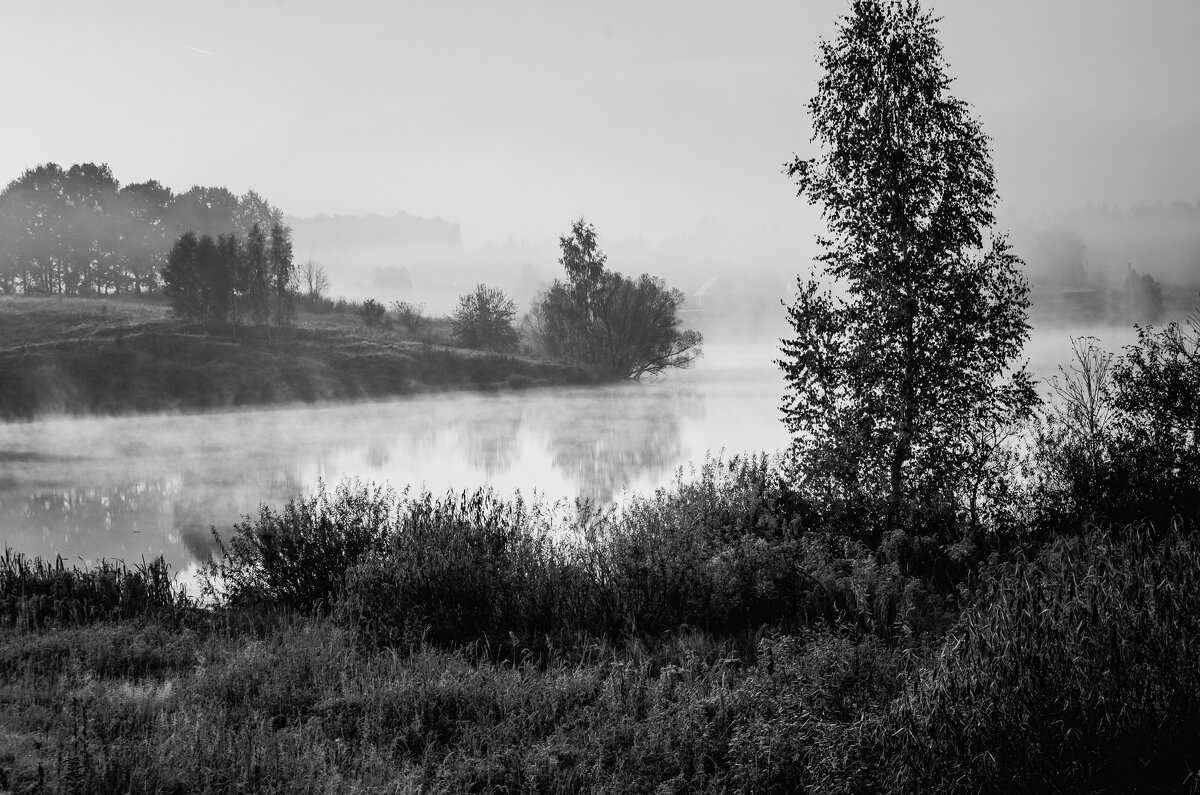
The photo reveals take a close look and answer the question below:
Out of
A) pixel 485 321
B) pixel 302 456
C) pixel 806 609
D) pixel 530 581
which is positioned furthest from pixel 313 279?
pixel 806 609

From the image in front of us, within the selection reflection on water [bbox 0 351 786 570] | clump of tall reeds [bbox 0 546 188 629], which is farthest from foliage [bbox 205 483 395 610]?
reflection on water [bbox 0 351 786 570]

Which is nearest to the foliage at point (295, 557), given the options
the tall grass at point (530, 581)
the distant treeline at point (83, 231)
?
the tall grass at point (530, 581)

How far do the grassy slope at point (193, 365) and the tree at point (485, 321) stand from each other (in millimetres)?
5419

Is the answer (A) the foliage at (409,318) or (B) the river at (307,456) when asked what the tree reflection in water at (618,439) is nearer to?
(B) the river at (307,456)

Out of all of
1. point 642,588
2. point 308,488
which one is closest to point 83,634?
point 642,588

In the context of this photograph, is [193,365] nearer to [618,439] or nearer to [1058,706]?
[618,439]

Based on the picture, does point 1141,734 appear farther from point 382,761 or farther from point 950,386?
point 950,386

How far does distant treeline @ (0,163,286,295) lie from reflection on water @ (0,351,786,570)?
137ft

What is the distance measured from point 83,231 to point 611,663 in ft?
318

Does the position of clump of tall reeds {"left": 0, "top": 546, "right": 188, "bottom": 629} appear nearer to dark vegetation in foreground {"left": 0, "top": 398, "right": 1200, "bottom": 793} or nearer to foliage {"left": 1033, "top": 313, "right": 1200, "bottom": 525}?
dark vegetation in foreground {"left": 0, "top": 398, "right": 1200, "bottom": 793}

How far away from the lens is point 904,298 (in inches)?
582

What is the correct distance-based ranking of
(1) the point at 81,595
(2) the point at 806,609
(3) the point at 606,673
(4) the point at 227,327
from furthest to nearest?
(4) the point at 227,327, (1) the point at 81,595, (2) the point at 806,609, (3) the point at 606,673

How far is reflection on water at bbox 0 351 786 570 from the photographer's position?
909 inches

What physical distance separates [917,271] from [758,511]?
483 centimetres
